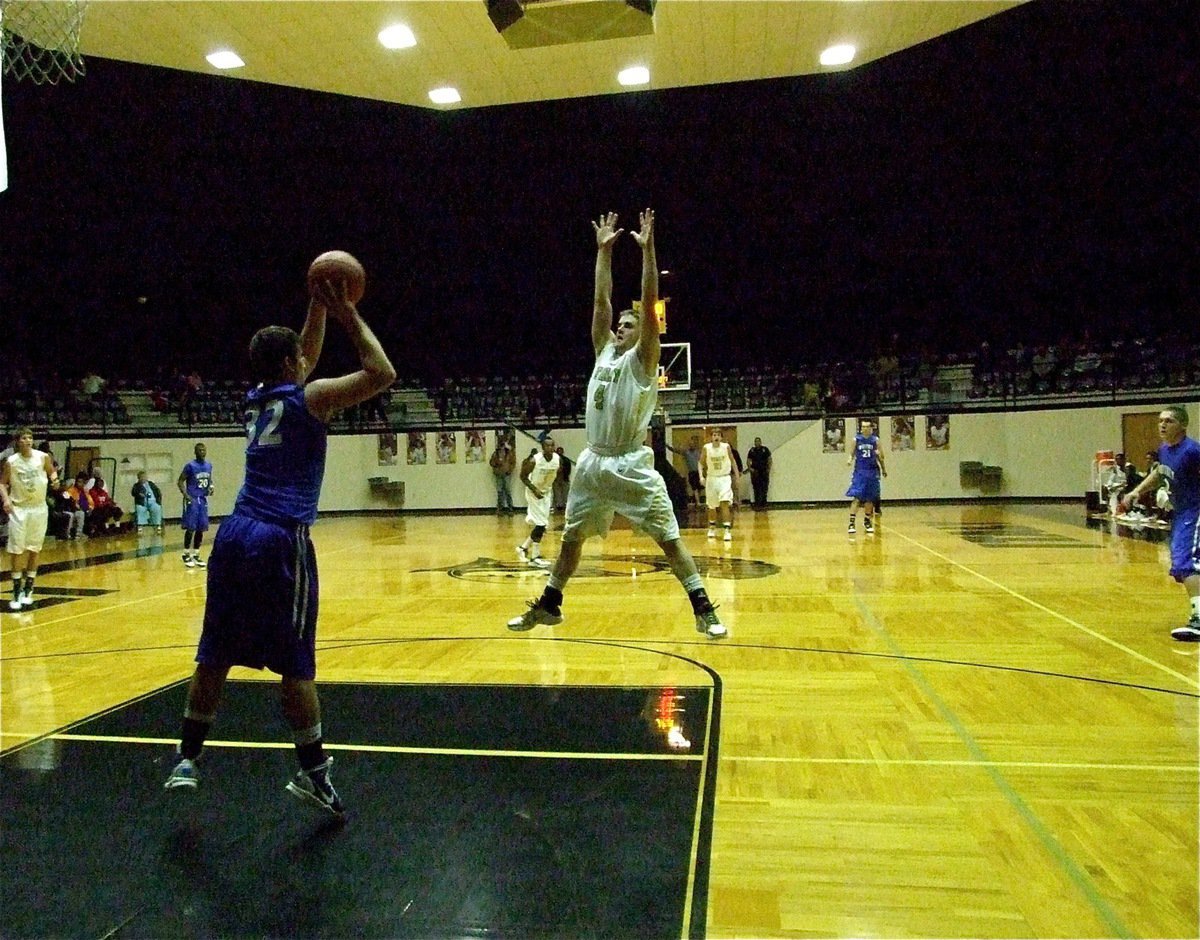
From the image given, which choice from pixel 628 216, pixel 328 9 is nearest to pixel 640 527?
pixel 328 9

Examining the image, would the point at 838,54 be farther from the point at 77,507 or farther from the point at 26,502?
the point at 77,507

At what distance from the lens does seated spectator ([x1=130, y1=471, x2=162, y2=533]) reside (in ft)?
57.0

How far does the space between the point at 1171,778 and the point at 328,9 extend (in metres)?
9.00

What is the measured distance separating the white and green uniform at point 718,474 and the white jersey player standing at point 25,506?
898 centimetres

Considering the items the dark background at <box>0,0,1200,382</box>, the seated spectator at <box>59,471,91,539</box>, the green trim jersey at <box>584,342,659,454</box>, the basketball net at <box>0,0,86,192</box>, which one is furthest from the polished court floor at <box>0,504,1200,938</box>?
the seated spectator at <box>59,471,91,539</box>

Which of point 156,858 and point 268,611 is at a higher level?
point 268,611

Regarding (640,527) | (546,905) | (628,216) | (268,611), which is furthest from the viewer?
(628,216)

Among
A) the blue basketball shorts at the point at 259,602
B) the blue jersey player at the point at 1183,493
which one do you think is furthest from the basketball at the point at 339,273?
the blue jersey player at the point at 1183,493

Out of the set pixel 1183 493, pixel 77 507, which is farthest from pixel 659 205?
pixel 1183 493

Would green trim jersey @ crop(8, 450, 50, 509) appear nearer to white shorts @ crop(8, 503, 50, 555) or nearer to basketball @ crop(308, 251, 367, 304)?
white shorts @ crop(8, 503, 50, 555)

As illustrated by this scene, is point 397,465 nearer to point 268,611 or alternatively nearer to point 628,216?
point 628,216

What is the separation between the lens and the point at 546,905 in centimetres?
231

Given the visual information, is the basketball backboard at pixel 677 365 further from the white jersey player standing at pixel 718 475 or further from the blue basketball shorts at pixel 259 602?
the blue basketball shorts at pixel 259 602

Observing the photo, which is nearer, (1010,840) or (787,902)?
(787,902)
